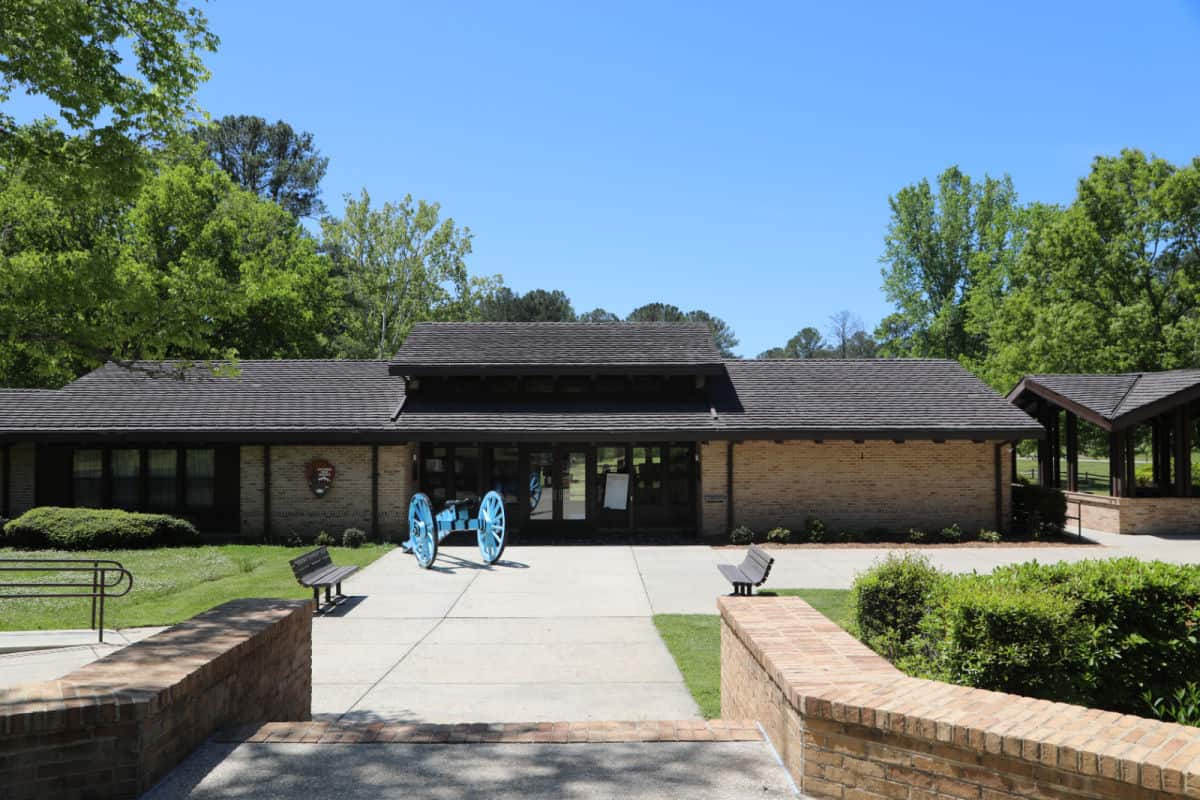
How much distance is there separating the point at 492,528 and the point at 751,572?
7265mm

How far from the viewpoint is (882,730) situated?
15.5ft

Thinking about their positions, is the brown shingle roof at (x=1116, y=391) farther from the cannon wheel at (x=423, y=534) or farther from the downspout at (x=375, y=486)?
the downspout at (x=375, y=486)

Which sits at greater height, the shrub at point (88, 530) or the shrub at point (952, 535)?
the shrub at point (88, 530)

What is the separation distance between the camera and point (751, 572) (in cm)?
1341

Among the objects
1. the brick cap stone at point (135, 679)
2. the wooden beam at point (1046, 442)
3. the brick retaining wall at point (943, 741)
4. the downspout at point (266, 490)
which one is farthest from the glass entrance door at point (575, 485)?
the brick retaining wall at point (943, 741)

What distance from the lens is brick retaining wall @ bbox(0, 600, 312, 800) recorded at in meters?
4.76

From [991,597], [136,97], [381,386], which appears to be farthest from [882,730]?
[381,386]

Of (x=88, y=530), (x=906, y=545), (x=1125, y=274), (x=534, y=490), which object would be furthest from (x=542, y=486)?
(x=1125, y=274)

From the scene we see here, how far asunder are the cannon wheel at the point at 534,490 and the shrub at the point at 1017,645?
16560mm

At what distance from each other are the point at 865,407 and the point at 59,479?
2182 centimetres

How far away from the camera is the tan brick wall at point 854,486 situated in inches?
898

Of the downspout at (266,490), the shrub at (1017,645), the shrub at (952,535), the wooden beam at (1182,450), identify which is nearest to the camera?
the shrub at (1017,645)

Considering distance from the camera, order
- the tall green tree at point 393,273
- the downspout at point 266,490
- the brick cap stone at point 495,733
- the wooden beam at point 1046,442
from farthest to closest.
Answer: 1. the tall green tree at point 393,273
2. the wooden beam at point 1046,442
3. the downspout at point 266,490
4. the brick cap stone at point 495,733

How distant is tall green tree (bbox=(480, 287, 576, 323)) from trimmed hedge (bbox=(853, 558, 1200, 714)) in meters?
63.7
